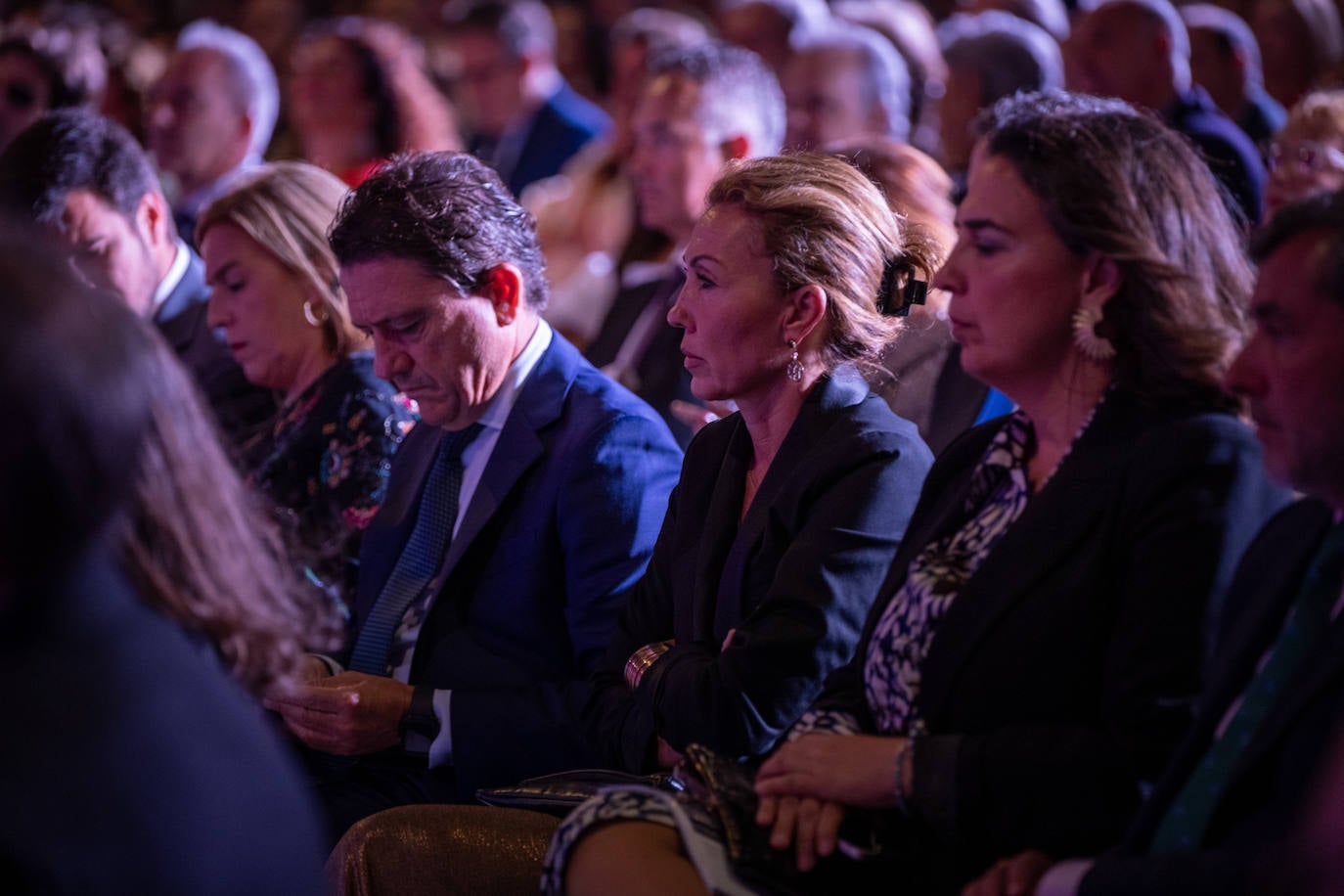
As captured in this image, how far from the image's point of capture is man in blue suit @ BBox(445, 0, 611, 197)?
21.0 ft

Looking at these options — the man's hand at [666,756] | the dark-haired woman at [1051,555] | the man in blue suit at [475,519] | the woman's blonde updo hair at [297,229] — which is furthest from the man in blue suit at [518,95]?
the dark-haired woman at [1051,555]

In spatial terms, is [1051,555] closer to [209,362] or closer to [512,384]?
[512,384]

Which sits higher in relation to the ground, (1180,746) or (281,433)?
(1180,746)

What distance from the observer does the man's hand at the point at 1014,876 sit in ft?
5.15

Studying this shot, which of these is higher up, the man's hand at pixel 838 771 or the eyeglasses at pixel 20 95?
the man's hand at pixel 838 771

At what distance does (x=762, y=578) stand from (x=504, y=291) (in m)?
0.81

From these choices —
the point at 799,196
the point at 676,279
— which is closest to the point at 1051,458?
the point at 799,196

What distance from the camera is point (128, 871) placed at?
1.03 meters

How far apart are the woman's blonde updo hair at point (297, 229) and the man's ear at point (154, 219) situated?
45 cm

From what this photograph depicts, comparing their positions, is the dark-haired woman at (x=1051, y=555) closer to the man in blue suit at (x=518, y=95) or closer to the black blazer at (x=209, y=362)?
the black blazer at (x=209, y=362)

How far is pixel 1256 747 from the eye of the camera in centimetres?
141

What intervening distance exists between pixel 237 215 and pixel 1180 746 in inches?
91.9

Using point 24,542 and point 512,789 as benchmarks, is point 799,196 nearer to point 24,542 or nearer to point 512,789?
point 512,789

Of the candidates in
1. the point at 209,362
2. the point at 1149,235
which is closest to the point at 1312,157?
the point at 1149,235
